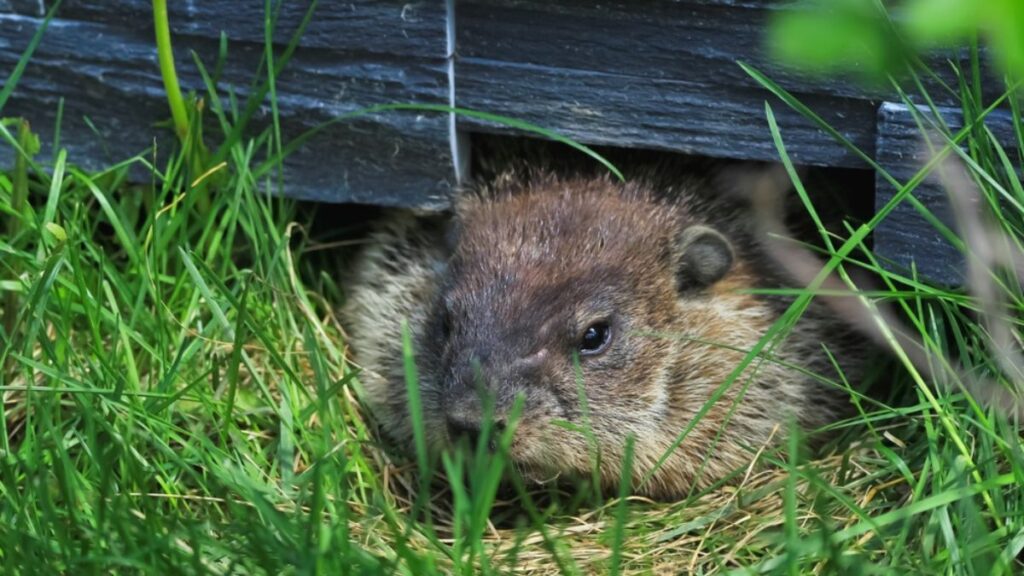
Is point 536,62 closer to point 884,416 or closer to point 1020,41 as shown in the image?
point 884,416

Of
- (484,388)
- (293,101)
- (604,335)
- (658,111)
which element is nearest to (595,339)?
(604,335)

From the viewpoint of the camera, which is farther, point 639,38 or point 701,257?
point 701,257

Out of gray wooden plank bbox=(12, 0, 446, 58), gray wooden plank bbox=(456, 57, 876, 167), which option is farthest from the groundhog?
gray wooden plank bbox=(12, 0, 446, 58)

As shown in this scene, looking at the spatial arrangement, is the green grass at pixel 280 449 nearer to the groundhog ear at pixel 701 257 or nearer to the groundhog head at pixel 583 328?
the groundhog head at pixel 583 328

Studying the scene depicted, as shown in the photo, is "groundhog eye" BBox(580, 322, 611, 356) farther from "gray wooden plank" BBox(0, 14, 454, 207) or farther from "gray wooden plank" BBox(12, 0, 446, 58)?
"gray wooden plank" BBox(12, 0, 446, 58)

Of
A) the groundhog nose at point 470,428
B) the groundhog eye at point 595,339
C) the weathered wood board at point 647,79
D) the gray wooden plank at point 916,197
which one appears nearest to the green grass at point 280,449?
the gray wooden plank at point 916,197

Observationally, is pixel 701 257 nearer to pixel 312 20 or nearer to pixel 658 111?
pixel 658 111
